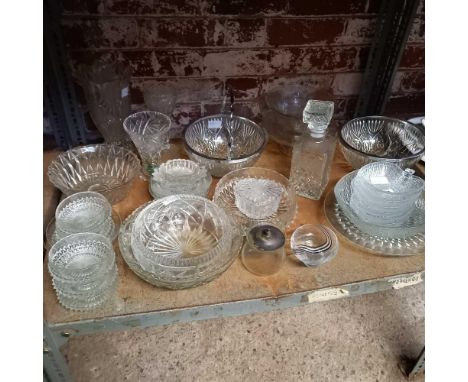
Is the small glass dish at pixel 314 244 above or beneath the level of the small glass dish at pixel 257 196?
beneath

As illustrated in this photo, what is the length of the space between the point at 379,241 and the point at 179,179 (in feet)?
1.37

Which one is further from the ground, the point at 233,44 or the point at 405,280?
the point at 233,44

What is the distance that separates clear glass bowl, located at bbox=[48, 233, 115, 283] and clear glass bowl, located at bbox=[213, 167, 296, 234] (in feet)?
0.78

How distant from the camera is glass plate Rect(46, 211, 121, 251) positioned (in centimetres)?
72

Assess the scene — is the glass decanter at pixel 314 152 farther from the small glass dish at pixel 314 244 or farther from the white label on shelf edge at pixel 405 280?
the white label on shelf edge at pixel 405 280

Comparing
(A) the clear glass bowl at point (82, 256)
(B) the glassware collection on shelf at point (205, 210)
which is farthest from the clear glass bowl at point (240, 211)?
(A) the clear glass bowl at point (82, 256)

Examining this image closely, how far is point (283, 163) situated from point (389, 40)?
0.40 metres

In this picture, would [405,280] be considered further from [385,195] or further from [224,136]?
[224,136]

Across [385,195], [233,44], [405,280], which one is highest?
[233,44]

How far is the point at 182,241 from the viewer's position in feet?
2.46

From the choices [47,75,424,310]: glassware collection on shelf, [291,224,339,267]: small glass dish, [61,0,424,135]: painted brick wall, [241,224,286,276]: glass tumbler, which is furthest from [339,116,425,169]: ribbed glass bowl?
[241,224,286,276]: glass tumbler

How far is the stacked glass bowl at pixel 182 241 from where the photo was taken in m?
0.64

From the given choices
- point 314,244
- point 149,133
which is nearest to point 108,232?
point 149,133

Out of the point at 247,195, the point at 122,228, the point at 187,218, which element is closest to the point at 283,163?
the point at 247,195
